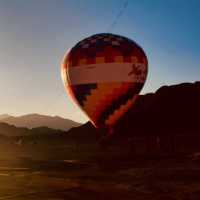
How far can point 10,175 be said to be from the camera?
40.3 metres

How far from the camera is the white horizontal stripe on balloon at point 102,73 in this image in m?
32.3

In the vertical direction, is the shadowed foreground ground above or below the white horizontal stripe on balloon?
below

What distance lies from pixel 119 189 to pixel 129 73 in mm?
8045

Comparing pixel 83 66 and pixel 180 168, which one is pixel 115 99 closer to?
pixel 83 66

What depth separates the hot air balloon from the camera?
106 feet

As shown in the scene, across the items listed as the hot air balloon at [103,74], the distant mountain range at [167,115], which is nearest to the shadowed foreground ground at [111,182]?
the hot air balloon at [103,74]

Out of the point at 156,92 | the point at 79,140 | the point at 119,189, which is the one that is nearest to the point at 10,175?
the point at 119,189

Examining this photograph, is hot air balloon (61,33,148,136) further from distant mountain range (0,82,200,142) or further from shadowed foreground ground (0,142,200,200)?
distant mountain range (0,82,200,142)

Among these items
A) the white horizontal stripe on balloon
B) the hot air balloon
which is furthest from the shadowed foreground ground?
the white horizontal stripe on balloon

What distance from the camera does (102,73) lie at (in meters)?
32.3

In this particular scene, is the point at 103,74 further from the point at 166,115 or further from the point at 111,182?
the point at 166,115

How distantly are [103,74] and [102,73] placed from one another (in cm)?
10

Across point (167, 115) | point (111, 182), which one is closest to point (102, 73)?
point (111, 182)

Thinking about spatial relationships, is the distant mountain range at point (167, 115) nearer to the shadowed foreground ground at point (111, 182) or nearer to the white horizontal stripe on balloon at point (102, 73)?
the shadowed foreground ground at point (111, 182)
